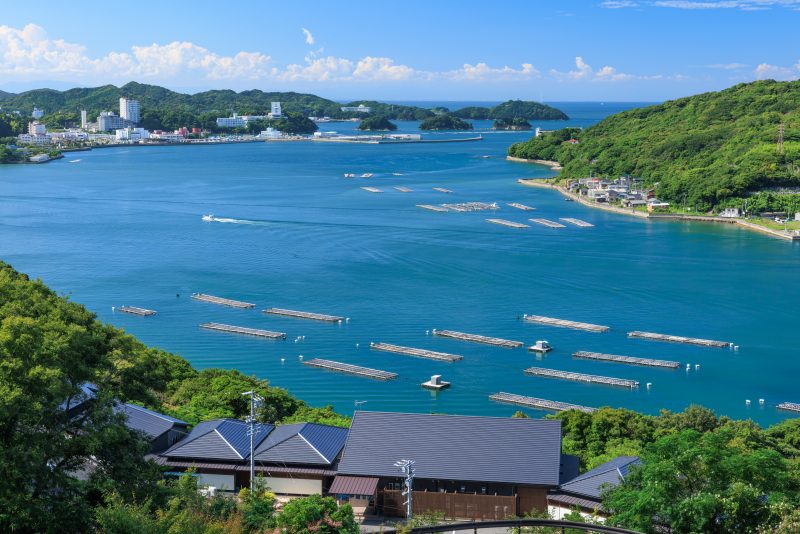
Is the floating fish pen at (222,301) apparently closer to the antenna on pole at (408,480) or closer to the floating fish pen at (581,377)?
the floating fish pen at (581,377)

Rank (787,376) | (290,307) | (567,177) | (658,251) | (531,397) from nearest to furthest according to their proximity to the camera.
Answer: (531,397) < (787,376) < (290,307) < (658,251) < (567,177)

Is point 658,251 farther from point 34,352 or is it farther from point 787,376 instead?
point 34,352

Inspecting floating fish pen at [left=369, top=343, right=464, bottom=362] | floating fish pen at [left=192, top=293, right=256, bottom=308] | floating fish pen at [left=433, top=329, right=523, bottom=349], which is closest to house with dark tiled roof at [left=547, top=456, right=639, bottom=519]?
floating fish pen at [left=369, top=343, right=464, bottom=362]

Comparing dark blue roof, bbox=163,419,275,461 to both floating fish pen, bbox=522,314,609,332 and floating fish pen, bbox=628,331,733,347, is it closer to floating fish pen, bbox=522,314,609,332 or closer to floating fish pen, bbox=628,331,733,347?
floating fish pen, bbox=522,314,609,332

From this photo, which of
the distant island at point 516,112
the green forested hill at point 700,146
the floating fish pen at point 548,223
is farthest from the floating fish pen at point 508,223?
the distant island at point 516,112

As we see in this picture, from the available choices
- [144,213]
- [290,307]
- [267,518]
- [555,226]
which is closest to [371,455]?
[267,518]

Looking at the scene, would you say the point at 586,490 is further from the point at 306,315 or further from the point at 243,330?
the point at 306,315

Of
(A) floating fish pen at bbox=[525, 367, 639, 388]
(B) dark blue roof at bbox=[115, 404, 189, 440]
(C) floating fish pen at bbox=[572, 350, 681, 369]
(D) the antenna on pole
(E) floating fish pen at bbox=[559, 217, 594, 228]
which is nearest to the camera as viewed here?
(D) the antenna on pole
